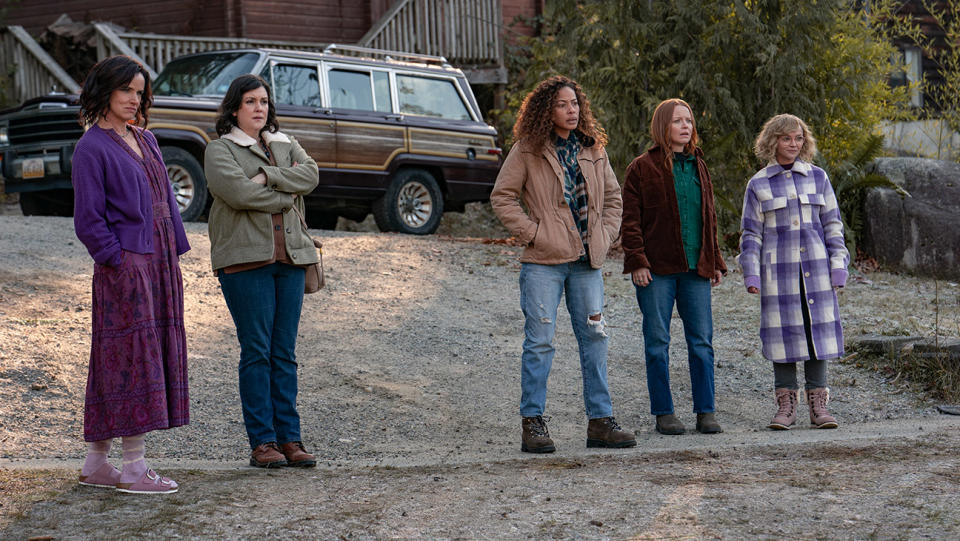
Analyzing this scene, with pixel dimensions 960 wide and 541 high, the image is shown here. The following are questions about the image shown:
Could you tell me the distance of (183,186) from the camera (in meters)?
12.3

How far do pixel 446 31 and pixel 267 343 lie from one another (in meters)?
15.2

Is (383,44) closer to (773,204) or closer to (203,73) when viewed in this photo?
(203,73)

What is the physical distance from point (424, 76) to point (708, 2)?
12.3 ft

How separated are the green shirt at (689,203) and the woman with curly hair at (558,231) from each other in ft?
1.62

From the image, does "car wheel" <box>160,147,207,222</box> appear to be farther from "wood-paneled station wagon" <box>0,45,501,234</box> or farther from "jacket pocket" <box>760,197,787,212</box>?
"jacket pocket" <box>760,197,787,212</box>

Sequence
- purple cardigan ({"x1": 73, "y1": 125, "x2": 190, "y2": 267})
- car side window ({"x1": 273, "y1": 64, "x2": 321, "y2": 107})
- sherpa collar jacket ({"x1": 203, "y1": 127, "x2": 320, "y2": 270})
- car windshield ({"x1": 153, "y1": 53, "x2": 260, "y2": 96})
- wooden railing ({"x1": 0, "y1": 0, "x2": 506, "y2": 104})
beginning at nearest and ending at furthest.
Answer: purple cardigan ({"x1": 73, "y1": 125, "x2": 190, "y2": 267}) → sherpa collar jacket ({"x1": 203, "y1": 127, "x2": 320, "y2": 270}) → car windshield ({"x1": 153, "y1": 53, "x2": 260, "y2": 96}) → car side window ({"x1": 273, "y1": 64, "x2": 321, "y2": 107}) → wooden railing ({"x1": 0, "y1": 0, "x2": 506, "y2": 104})

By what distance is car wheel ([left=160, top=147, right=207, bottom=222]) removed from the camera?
1207 cm

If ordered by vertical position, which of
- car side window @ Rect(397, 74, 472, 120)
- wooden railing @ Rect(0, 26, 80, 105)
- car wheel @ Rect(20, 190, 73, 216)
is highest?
wooden railing @ Rect(0, 26, 80, 105)

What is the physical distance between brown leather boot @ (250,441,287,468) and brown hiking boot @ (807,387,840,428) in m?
3.10

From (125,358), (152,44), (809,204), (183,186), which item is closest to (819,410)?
(809,204)

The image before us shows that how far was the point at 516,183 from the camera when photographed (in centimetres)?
596

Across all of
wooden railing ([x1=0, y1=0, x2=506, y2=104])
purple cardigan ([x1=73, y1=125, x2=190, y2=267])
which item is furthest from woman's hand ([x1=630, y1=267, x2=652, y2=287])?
wooden railing ([x1=0, y1=0, x2=506, y2=104])

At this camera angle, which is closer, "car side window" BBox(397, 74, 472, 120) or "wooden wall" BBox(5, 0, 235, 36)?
A: "car side window" BBox(397, 74, 472, 120)

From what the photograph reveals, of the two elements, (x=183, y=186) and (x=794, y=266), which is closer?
(x=794, y=266)
